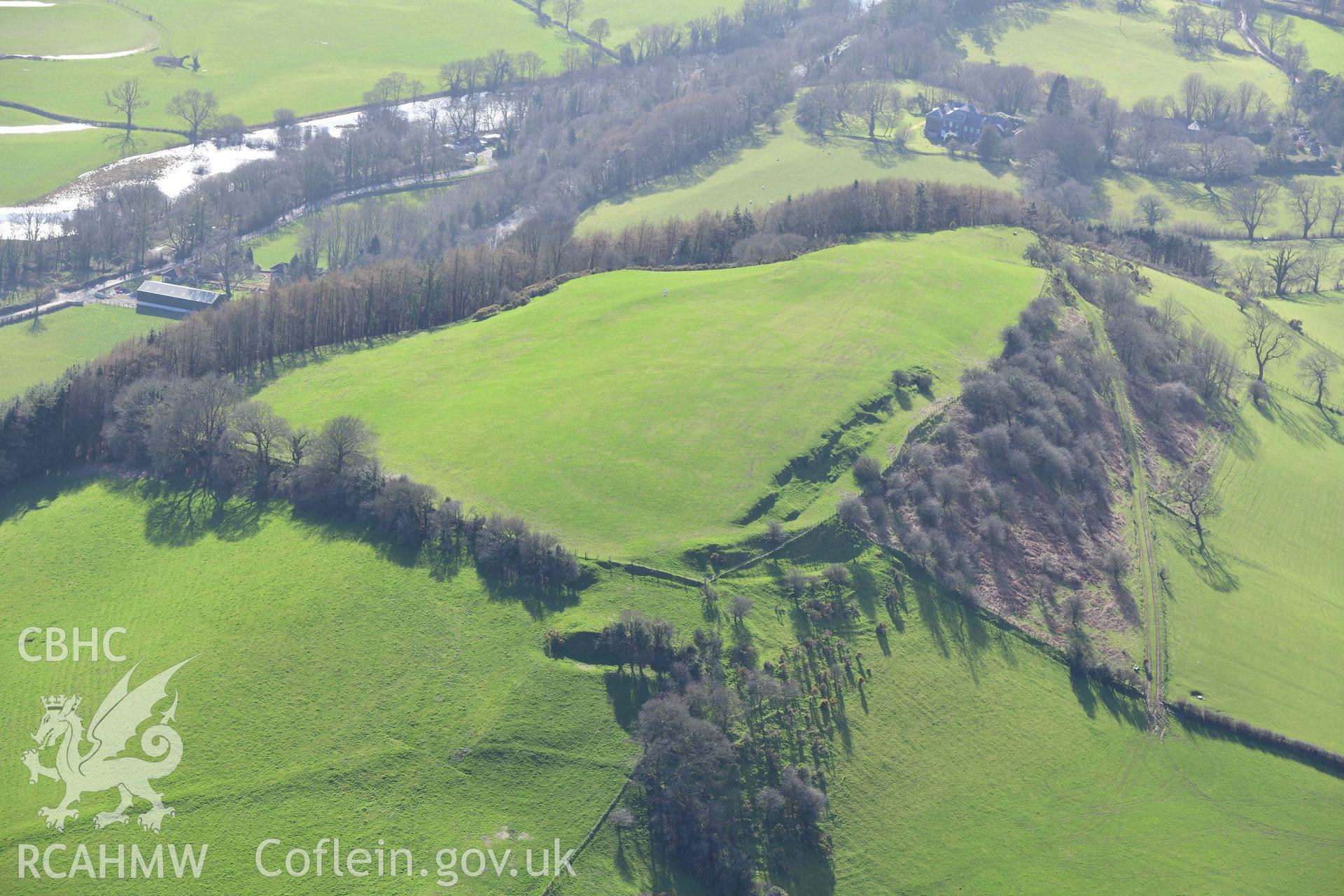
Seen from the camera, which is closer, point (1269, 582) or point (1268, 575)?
point (1269, 582)

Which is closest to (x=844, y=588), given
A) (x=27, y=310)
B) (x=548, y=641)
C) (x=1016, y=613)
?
(x=1016, y=613)

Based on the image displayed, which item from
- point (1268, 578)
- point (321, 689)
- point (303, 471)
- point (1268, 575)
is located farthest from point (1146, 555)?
point (303, 471)

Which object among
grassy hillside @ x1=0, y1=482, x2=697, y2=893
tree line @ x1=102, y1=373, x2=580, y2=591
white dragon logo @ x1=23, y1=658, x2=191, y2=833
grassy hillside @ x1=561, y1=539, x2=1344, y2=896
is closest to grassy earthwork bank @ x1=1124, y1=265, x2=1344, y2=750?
grassy hillside @ x1=561, y1=539, x2=1344, y2=896

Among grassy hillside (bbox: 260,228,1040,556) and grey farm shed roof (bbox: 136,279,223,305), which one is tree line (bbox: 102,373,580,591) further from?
grey farm shed roof (bbox: 136,279,223,305)

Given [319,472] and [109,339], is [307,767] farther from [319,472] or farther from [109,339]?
[109,339]

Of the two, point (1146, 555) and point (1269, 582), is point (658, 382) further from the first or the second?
point (1269, 582)

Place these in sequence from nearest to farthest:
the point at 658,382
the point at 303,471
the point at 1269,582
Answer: the point at 303,471
the point at 1269,582
the point at 658,382

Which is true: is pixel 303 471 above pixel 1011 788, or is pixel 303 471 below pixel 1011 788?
above
